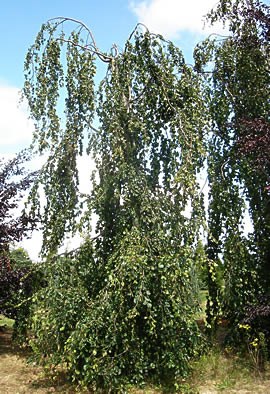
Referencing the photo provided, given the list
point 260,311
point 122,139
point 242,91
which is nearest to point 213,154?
point 242,91

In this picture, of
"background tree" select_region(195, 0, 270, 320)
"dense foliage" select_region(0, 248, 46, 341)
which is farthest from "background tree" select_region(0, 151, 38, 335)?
"background tree" select_region(195, 0, 270, 320)

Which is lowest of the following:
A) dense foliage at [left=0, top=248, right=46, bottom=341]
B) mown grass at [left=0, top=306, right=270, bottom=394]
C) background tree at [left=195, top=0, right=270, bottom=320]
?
mown grass at [left=0, top=306, right=270, bottom=394]

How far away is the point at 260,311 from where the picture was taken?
402 cm

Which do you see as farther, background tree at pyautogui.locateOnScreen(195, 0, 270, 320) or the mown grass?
background tree at pyautogui.locateOnScreen(195, 0, 270, 320)

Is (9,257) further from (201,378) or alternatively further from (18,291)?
(201,378)

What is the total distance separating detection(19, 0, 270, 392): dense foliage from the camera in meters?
3.62

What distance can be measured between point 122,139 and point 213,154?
4.94ft

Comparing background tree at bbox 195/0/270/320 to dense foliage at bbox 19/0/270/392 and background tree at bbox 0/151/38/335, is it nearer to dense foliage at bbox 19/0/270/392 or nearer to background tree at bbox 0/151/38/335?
dense foliage at bbox 19/0/270/392

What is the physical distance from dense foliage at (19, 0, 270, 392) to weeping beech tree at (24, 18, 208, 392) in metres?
0.01

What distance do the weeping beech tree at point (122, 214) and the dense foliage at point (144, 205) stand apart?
0.04ft

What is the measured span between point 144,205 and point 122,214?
11.8 inches

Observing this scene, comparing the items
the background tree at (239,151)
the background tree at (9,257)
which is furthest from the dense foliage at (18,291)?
the background tree at (239,151)

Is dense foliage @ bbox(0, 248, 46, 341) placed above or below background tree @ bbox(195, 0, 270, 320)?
below

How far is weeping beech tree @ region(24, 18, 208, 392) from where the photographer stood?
3.60 metres
